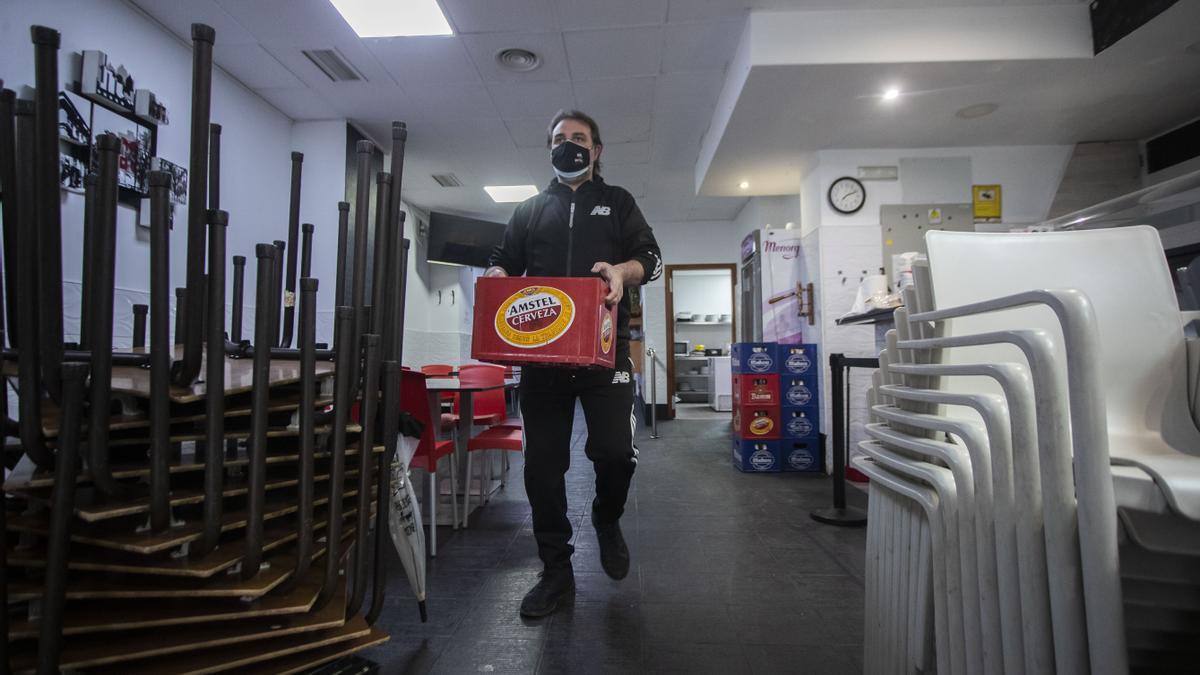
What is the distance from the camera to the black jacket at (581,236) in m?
1.63

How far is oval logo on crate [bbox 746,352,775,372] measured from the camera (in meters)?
3.85

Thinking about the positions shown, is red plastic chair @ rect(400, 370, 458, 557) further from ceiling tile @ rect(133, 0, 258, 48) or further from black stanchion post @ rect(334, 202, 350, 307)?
ceiling tile @ rect(133, 0, 258, 48)

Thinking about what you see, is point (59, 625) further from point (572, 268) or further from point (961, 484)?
point (572, 268)

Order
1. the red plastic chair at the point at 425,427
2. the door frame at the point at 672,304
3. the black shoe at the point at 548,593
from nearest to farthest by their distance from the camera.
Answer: the black shoe at the point at 548,593 < the red plastic chair at the point at 425,427 < the door frame at the point at 672,304

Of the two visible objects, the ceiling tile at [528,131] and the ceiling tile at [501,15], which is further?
the ceiling tile at [528,131]

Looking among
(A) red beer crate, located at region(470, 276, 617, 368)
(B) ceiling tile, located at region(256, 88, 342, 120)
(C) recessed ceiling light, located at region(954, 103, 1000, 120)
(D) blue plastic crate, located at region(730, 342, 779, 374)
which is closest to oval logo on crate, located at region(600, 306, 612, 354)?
(A) red beer crate, located at region(470, 276, 617, 368)

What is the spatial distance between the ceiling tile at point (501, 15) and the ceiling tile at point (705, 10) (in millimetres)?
667

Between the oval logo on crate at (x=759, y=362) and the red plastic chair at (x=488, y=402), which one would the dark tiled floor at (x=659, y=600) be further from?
the oval logo on crate at (x=759, y=362)

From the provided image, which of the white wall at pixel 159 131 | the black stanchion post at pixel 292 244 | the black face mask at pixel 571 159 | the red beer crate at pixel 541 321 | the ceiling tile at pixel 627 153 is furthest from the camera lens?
the ceiling tile at pixel 627 153

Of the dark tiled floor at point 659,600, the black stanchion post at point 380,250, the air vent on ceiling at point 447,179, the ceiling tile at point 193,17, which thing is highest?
the ceiling tile at point 193,17

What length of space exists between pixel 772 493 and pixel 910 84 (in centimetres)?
253

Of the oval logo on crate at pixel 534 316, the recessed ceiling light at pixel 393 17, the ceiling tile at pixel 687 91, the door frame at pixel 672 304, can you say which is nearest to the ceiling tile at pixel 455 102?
the recessed ceiling light at pixel 393 17

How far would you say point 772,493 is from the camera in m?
3.13

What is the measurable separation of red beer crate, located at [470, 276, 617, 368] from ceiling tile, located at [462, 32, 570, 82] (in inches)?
94.2
